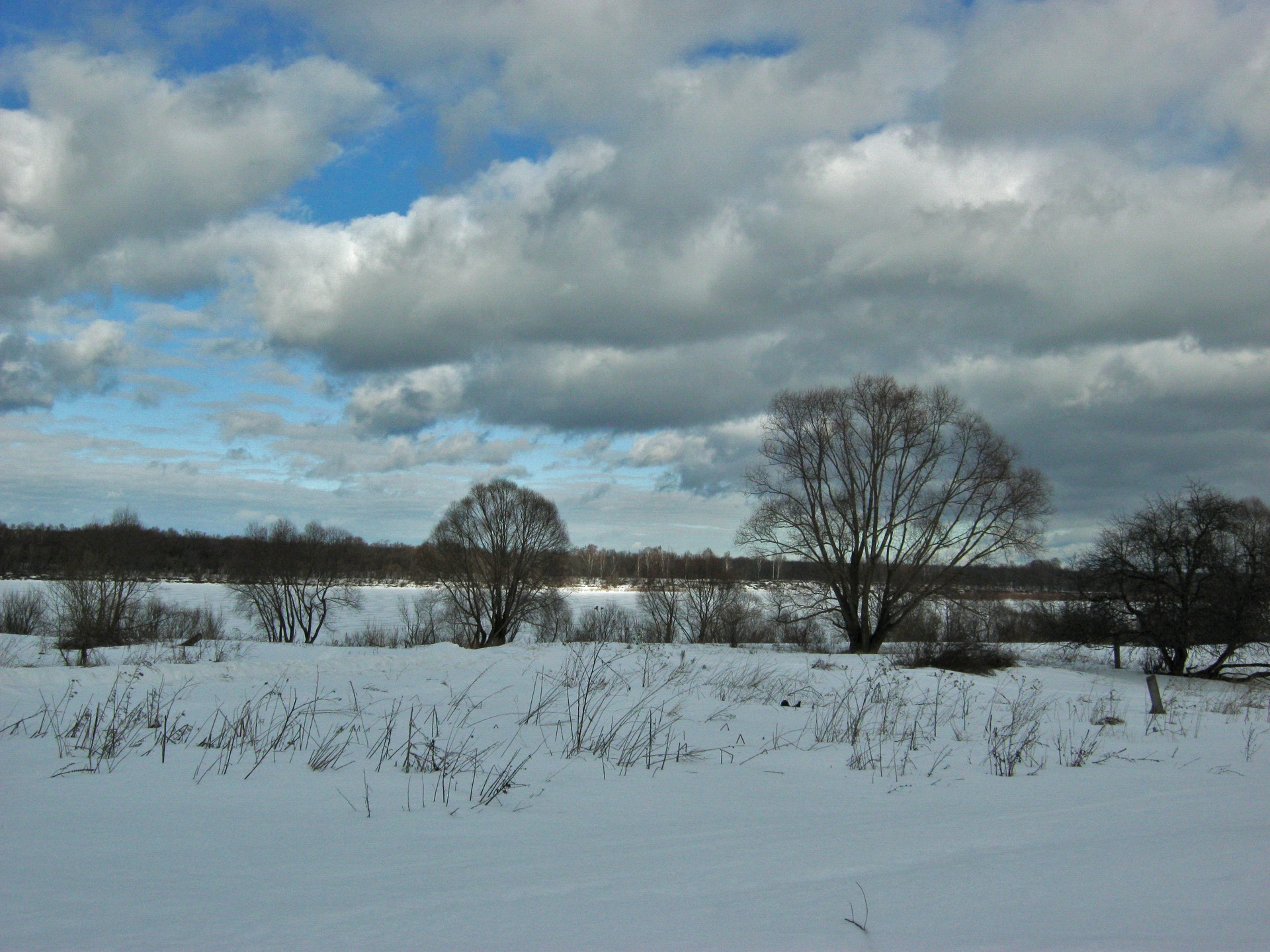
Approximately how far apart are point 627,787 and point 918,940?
3.16 m

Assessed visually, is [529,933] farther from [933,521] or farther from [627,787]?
[933,521]

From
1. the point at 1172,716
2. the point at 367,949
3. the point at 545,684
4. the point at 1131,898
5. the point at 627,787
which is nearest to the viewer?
the point at 367,949

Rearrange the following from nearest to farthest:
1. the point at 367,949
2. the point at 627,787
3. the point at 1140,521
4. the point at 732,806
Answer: the point at 367,949, the point at 732,806, the point at 627,787, the point at 1140,521

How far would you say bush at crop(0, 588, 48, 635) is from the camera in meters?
39.7

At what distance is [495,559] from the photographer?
160ft

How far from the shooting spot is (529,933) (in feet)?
8.91

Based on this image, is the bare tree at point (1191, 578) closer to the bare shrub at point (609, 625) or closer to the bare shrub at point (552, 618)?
the bare shrub at point (609, 625)

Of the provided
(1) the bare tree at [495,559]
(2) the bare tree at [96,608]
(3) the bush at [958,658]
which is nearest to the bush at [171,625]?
(2) the bare tree at [96,608]

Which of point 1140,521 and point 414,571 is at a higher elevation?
point 1140,521

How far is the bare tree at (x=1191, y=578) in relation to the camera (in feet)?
89.3

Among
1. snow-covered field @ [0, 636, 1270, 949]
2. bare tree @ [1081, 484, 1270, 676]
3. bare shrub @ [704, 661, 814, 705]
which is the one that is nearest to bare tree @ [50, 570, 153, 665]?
snow-covered field @ [0, 636, 1270, 949]

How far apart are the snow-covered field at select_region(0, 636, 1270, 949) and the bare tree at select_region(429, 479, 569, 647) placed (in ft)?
129

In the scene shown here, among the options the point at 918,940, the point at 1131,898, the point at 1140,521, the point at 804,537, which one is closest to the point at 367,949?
the point at 918,940

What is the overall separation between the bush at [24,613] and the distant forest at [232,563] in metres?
1.83
